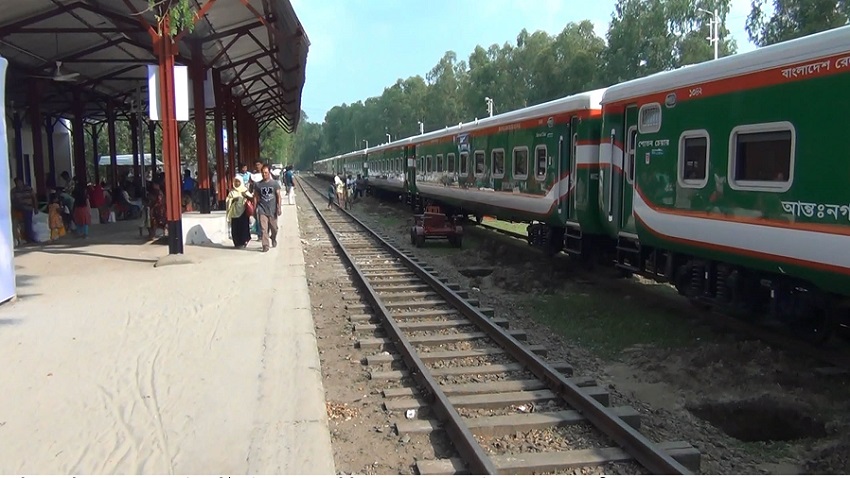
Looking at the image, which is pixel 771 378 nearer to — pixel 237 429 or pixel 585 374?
pixel 585 374

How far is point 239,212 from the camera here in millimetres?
15617

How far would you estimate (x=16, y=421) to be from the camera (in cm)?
541

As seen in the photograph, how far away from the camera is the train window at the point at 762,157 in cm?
647

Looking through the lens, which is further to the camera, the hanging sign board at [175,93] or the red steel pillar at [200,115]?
the red steel pillar at [200,115]

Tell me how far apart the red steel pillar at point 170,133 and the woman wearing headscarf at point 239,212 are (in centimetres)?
162

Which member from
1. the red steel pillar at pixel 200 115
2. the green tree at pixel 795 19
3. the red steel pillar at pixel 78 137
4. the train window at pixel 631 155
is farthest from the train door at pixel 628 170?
the green tree at pixel 795 19

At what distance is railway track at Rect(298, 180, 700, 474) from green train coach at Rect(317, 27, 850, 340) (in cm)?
223

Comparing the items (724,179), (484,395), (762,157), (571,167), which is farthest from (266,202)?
(762,157)

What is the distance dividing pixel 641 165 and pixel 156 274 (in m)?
8.41

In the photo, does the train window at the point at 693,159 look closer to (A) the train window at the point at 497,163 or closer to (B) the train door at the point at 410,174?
(A) the train window at the point at 497,163

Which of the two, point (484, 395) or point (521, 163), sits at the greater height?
point (521, 163)

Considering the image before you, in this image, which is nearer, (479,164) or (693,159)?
(693,159)

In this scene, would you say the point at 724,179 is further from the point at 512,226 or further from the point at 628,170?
the point at 512,226

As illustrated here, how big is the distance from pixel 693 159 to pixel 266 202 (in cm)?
993
